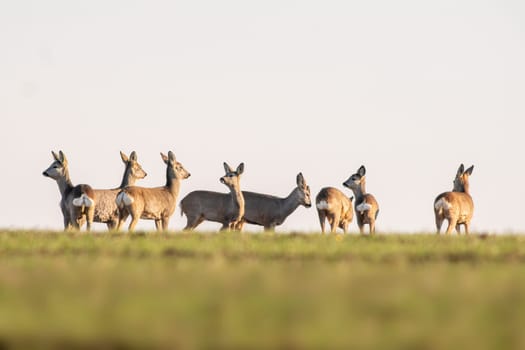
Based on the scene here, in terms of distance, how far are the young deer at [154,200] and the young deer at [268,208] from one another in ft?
6.82

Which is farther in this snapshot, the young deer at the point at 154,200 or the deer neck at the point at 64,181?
the deer neck at the point at 64,181

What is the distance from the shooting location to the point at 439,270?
46.3 feet

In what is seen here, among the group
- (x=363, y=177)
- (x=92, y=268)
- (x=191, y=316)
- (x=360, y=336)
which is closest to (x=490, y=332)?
(x=360, y=336)

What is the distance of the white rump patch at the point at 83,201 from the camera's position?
3206 cm

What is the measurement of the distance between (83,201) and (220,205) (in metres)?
4.90

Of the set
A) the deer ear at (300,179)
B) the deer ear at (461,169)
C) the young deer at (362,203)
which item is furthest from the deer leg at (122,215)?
the deer ear at (461,169)

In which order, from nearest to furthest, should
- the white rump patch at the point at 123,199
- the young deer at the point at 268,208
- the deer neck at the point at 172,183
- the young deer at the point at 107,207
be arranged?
the white rump patch at the point at 123,199 < the young deer at the point at 107,207 < the deer neck at the point at 172,183 < the young deer at the point at 268,208

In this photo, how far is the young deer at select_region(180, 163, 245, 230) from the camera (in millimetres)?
35281

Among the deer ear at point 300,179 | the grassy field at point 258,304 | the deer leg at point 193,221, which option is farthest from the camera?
the deer ear at point 300,179

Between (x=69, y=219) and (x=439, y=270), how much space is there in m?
19.8

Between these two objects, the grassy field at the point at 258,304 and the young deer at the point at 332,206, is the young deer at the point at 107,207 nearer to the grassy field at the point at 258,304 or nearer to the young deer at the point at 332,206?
the young deer at the point at 332,206

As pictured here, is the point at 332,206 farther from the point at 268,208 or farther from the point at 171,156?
the point at 171,156

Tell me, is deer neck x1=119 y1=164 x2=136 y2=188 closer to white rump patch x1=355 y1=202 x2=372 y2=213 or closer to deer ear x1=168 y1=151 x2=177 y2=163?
deer ear x1=168 y1=151 x2=177 y2=163

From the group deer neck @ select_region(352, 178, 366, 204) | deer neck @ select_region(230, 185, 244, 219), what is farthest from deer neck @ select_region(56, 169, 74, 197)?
deer neck @ select_region(352, 178, 366, 204)
